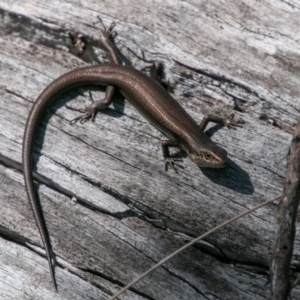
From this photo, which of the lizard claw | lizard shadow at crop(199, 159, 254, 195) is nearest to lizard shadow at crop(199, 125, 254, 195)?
lizard shadow at crop(199, 159, 254, 195)

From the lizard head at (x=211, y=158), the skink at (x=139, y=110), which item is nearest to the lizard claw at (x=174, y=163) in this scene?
the skink at (x=139, y=110)

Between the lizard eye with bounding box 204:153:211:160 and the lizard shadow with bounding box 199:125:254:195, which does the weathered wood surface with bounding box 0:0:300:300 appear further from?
the lizard eye with bounding box 204:153:211:160

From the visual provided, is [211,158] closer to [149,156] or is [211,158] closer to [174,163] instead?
[174,163]

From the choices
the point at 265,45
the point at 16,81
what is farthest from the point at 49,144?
the point at 265,45

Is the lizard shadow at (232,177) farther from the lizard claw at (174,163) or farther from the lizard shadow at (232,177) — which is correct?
the lizard claw at (174,163)

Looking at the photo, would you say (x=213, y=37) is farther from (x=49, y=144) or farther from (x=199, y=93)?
(x=49, y=144)

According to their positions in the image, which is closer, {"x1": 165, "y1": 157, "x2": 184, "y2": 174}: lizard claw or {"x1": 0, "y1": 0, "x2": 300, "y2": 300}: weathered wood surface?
{"x1": 0, "y1": 0, "x2": 300, "y2": 300}: weathered wood surface
